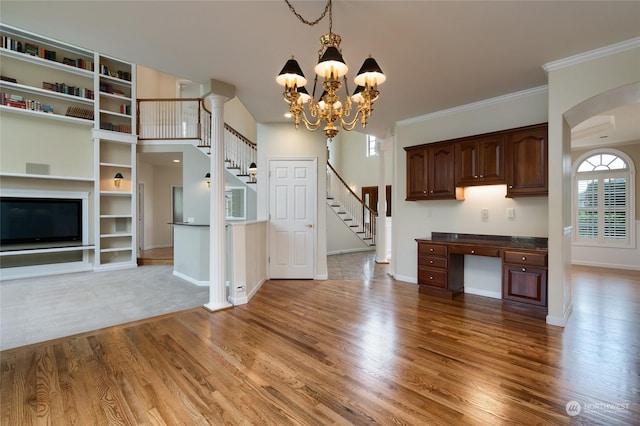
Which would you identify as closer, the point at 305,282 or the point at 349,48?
the point at 349,48

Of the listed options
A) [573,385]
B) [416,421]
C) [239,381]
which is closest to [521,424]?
[416,421]

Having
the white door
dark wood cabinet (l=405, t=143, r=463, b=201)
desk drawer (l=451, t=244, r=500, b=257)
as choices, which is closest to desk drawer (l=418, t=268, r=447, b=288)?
desk drawer (l=451, t=244, r=500, b=257)

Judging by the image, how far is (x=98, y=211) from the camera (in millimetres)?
6586

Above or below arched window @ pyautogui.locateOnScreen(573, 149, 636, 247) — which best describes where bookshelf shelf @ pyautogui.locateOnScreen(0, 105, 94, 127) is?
above

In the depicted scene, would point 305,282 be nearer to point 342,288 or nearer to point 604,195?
point 342,288

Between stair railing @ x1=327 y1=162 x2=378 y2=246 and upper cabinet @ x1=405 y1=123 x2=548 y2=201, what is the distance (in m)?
3.92

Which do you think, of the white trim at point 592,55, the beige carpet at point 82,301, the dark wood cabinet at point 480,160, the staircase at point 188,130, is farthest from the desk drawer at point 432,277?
the staircase at point 188,130

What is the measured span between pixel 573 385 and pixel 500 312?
→ 1.58 meters

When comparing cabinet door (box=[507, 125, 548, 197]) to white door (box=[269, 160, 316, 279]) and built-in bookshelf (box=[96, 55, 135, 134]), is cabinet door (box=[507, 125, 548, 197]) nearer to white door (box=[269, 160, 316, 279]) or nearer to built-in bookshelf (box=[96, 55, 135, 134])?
white door (box=[269, 160, 316, 279])

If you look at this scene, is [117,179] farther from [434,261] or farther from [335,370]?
[434,261]

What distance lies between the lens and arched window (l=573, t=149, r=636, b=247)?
6.49 m

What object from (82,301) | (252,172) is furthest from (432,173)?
(82,301)

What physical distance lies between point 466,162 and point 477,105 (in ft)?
2.92

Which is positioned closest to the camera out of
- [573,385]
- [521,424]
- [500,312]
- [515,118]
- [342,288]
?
[521,424]
